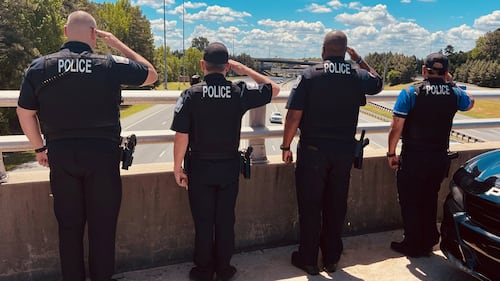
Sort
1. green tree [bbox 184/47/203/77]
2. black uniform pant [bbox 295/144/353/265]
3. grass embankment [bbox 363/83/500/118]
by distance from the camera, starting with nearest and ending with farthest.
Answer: black uniform pant [bbox 295/144/353/265]
grass embankment [bbox 363/83/500/118]
green tree [bbox 184/47/203/77]

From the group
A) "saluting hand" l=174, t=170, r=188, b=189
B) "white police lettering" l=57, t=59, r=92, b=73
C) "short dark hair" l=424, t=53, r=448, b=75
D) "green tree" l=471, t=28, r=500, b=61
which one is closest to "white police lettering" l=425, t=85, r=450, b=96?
"short dark hair" l=424, t=53, r=448, b=75

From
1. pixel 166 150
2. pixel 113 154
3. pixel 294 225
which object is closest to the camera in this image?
pixel 113 154

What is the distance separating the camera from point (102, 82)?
2807 millimetres

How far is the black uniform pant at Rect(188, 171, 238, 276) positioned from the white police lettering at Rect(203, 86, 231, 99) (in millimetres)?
684

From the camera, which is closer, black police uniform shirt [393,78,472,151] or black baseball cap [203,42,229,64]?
black baseball cap [203,42,229,64]

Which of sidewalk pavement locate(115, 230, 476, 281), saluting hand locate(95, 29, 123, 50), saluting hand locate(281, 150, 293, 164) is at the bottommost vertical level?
sidewalk pavement locate(115, 230, 476, 281)

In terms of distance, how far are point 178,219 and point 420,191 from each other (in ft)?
7.60

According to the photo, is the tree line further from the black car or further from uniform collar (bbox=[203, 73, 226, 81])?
the black car

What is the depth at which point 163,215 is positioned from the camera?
3574 mm

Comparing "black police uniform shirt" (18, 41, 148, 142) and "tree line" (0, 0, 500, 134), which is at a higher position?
"tree line" (0, 0, 500, 134)

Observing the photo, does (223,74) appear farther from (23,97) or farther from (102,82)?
(23,97)

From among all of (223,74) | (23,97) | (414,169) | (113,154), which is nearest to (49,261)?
(113,154)

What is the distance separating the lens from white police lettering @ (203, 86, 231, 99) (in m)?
3.06

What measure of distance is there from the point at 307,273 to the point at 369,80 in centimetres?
179
